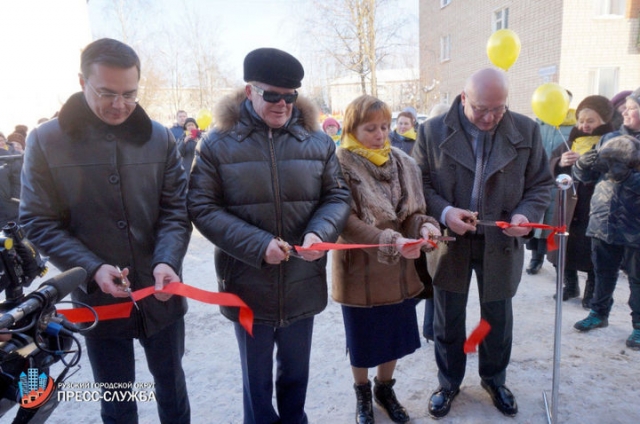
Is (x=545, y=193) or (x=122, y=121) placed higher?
(x=122, y=121)

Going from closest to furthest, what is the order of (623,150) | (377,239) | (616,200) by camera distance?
(377,239) → (623,150) → (616,200)

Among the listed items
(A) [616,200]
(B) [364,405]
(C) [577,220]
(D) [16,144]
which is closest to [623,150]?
(A) [616,200]

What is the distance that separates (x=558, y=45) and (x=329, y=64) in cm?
813

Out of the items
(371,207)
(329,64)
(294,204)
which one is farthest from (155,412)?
(329,64)

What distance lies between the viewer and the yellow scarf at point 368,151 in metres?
2.55

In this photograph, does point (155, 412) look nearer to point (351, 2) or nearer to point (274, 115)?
point (274, 115)

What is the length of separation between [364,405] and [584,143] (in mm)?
3525

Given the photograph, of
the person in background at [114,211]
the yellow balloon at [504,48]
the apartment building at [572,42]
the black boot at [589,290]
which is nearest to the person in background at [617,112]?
the yellow balloon at [504,48]

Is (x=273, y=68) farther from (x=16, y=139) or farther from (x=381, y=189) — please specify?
(x=16, y=139)

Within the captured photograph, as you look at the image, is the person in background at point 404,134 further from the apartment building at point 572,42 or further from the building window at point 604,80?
the building window at point 604,80

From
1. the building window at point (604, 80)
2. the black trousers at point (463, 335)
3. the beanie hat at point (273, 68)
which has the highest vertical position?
the building window at point (604, 80)

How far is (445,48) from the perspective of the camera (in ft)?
74.0

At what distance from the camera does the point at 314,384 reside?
324cm

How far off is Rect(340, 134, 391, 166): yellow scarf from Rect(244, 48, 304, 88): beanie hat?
56 centimetres
